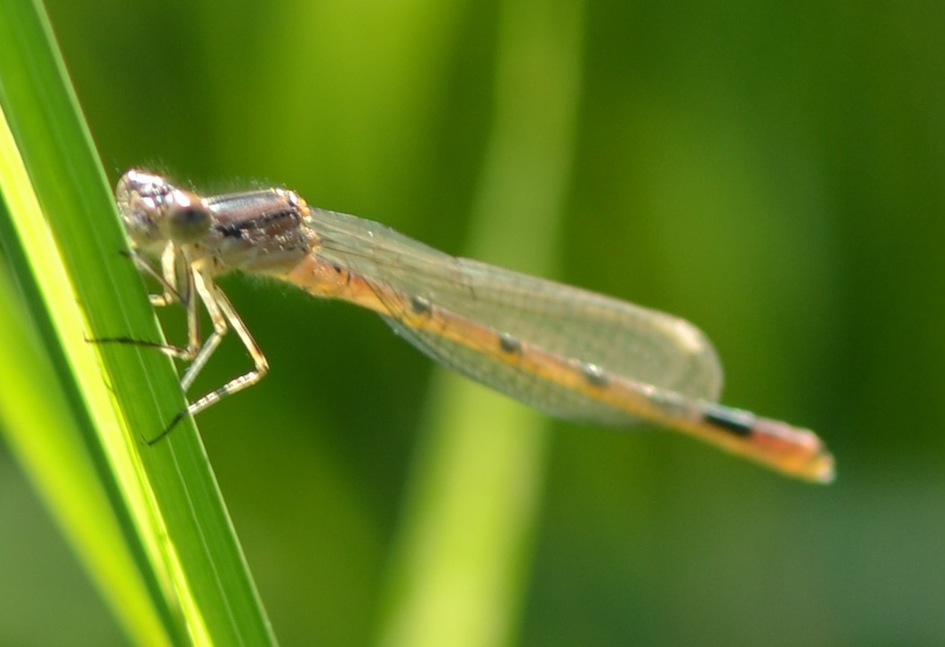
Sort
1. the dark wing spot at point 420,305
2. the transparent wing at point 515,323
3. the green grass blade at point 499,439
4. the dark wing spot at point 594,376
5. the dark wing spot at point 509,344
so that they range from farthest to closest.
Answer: the dark wing spot at point 594,376, the dark wing spot at point 509,344, the dark wing spot at point 420,305, the transparent wing at point 515,323, the green grass blade at point 499,439

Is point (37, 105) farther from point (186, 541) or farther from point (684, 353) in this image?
point (684, 353)

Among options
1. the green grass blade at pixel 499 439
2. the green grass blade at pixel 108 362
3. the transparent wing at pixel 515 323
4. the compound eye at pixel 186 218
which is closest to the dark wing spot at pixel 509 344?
the transparent wing at pixel 515 323

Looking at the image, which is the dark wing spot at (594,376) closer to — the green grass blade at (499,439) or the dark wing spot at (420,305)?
the green grass blade at (499,439)

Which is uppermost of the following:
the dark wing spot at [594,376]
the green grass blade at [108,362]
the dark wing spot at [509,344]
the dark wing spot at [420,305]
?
the green grass blade at [108,362]

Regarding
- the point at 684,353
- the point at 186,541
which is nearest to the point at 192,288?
the point at 186,541

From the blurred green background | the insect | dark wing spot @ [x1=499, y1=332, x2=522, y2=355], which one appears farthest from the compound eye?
dark wing spot @ [x1=499, y1=332, x2=522, y2=355]

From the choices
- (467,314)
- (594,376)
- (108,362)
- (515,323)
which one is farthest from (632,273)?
(108,362)

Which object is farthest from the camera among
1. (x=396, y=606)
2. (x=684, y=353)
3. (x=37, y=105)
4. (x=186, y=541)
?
(x=684, y=353)

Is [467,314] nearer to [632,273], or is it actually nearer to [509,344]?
[509,344]
